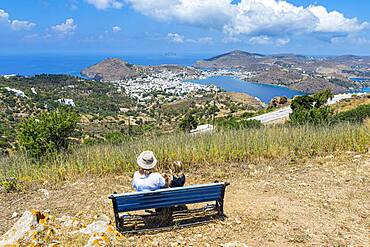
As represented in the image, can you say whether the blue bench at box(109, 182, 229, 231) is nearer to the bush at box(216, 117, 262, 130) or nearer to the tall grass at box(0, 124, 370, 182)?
the tall grass at box(0, 124, 370, 182)

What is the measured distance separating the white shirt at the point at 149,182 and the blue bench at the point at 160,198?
1.04ft

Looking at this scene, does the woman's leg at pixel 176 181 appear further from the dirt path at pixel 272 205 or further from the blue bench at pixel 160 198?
the dirt path at pixel 272 205

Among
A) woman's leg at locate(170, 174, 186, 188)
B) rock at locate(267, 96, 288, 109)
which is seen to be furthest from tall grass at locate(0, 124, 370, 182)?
rock at locate(267, 96, 288, 109)

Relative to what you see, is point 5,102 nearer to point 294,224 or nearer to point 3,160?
point 3,160

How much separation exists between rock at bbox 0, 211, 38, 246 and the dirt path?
811mm

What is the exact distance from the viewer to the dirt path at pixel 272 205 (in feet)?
13.5

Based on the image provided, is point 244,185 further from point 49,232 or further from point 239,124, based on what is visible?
point 239,124

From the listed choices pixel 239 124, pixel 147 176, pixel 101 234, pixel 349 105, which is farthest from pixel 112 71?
pixel 101 234

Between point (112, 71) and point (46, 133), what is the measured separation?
17492 centimetres

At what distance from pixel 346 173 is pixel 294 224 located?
106 inches

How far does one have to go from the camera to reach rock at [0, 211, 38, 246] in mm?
3709

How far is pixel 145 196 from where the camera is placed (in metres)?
4.05

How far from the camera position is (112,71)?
176875 millimetres

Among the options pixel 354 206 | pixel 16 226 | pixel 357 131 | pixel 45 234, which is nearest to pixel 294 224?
pixel 354 206
